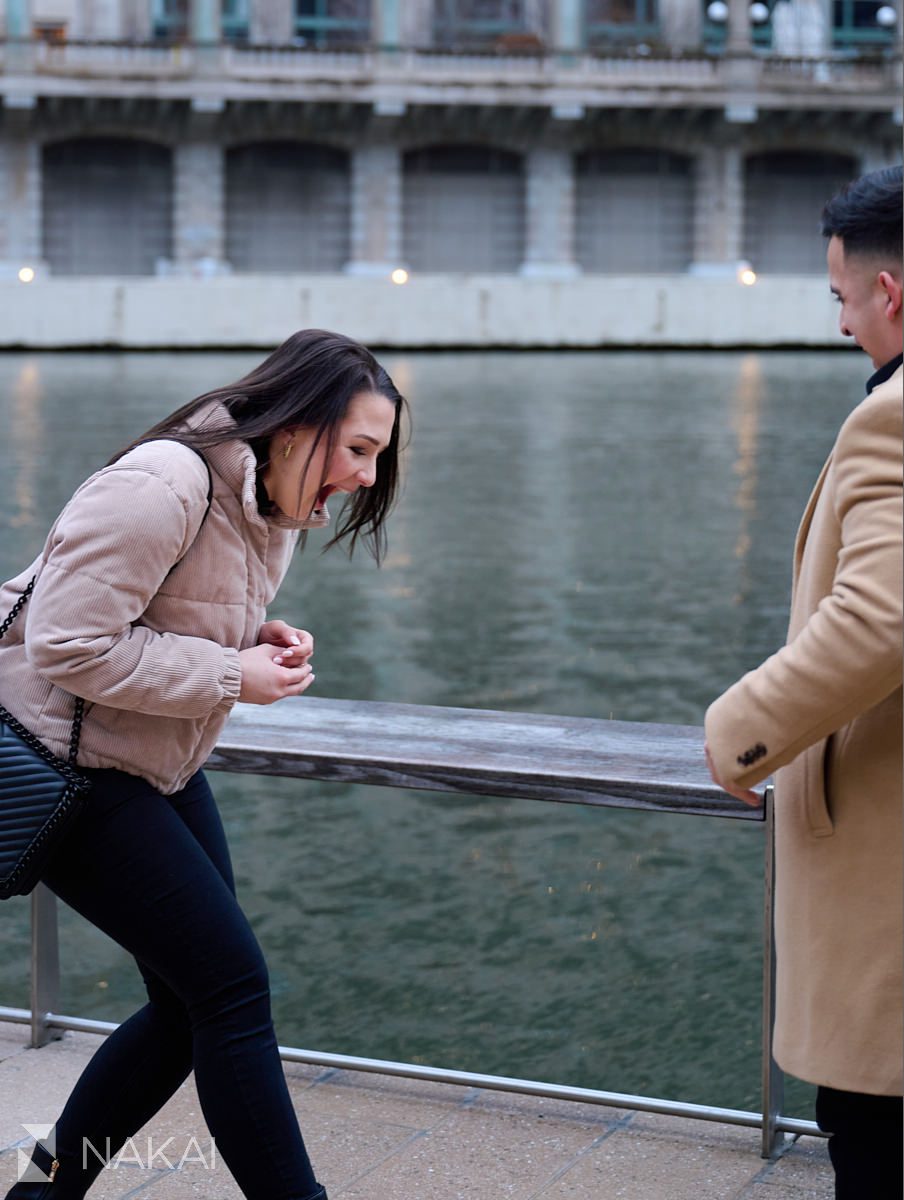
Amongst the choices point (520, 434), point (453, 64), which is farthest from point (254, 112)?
point (520, 434)

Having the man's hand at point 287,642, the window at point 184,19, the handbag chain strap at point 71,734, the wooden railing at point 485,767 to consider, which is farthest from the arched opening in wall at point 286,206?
the handbag chain strap at point 71,734

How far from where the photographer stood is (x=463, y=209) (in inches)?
1671

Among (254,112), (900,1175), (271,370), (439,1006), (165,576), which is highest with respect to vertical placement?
(254,112)

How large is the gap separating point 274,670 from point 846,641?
881 millimetres

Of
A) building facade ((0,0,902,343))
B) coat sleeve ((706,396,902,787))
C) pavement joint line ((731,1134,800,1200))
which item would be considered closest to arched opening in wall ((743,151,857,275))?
building facade ((0,0,902,343))

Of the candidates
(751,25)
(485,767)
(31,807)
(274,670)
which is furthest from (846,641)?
(751,25)

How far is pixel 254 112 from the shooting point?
134 feet

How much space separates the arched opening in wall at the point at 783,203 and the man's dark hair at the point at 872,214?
139ft

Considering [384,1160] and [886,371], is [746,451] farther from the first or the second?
[886,371]

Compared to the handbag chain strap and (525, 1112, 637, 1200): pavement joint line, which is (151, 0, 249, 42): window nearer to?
(525, 1112, 637, 1200): pavement joint line

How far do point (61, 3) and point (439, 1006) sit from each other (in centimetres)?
4001

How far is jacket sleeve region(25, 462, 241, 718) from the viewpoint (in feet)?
7.73

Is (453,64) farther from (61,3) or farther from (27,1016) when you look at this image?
(27,1016)

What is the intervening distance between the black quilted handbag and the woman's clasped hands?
27cm
